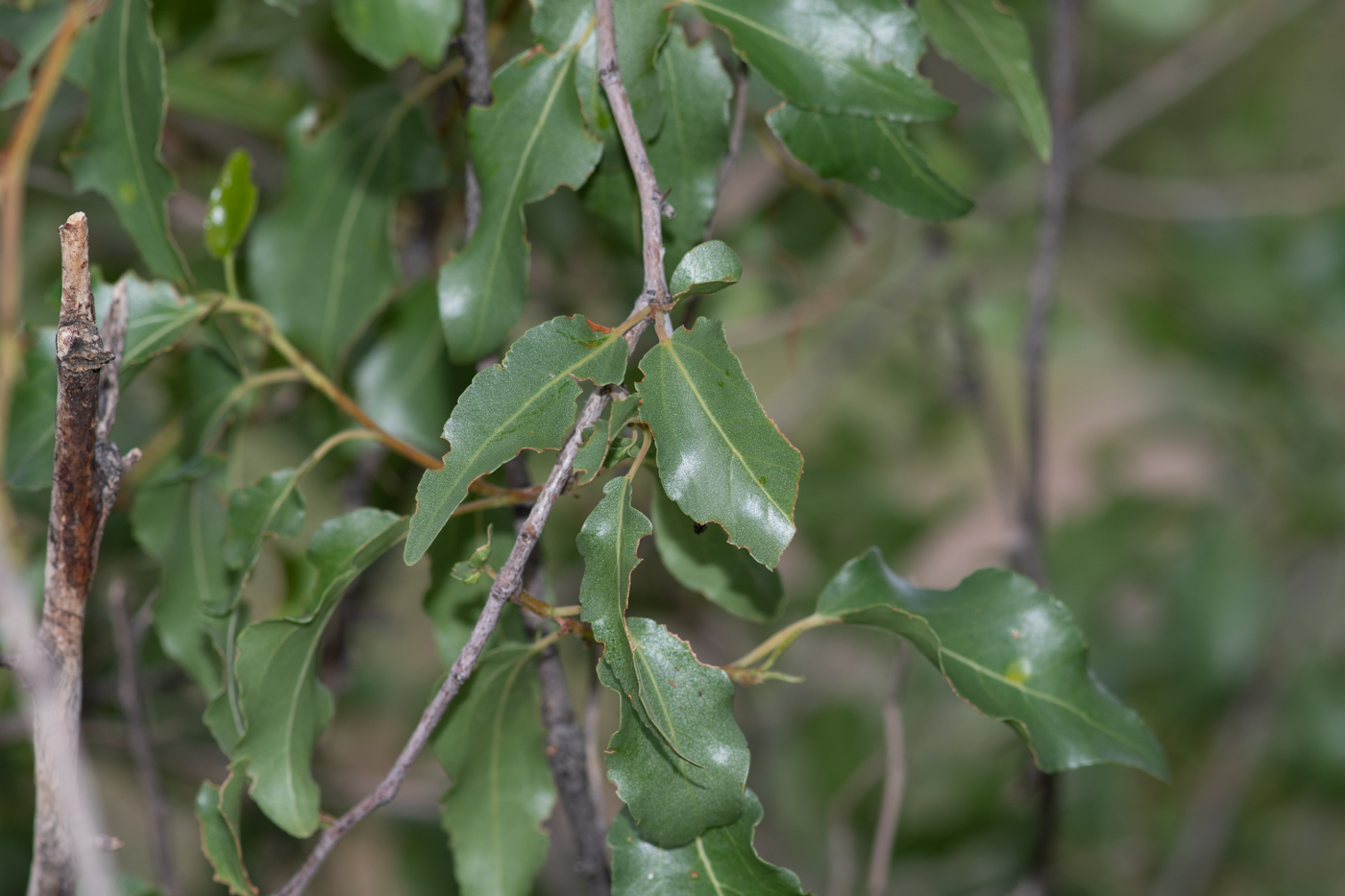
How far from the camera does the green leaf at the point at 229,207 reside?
466mm

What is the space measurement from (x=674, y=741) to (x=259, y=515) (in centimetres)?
23

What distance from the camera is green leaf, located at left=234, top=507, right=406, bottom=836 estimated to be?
40 cm

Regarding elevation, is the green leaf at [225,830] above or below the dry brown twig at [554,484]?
below

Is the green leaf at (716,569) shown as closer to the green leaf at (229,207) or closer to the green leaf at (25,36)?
the green leaf at (229,207)

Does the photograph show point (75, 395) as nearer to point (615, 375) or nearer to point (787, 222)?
point (615, 375)

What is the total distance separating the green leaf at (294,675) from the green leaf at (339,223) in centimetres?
16

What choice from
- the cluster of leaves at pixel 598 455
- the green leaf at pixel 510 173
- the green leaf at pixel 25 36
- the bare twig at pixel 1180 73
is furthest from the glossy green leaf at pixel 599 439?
the bare twig at pixel 1180 73

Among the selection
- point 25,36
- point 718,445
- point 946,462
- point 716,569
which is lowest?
point 946,462

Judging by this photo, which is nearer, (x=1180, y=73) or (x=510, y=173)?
(x=510, y=173)

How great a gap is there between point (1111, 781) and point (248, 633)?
109cm

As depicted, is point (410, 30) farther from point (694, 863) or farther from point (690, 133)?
point (694, 863)

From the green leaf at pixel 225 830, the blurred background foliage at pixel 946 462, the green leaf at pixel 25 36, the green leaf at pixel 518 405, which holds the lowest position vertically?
the blurred background foliage at pixel 946 462

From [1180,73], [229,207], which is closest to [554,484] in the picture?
[229,207]

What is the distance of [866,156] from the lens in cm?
43
